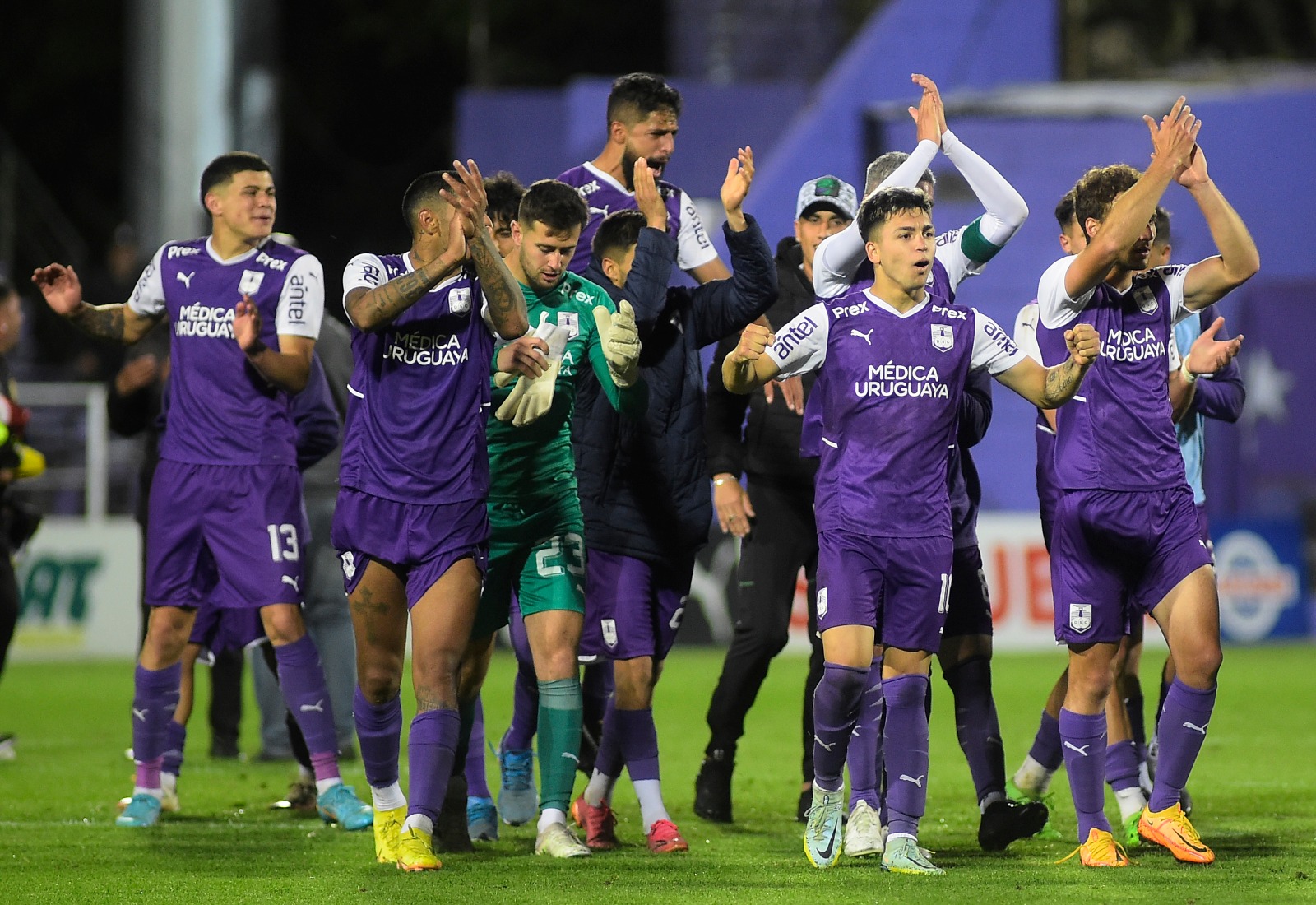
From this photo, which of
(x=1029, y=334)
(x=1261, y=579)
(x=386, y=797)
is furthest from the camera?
(x=1261, y=579)

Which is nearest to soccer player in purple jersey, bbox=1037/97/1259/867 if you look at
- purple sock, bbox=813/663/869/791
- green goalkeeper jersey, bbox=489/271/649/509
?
purple sock, bbox=813/663/869/791

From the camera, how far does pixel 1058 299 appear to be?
251 inches

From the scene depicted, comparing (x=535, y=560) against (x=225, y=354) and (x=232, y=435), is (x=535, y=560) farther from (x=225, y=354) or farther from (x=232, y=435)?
(x=225, y=354)

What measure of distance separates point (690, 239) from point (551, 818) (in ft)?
7.77

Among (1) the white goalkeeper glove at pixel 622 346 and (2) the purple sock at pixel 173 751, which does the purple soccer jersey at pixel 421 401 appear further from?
(2) the purple sock at pixel 173 751

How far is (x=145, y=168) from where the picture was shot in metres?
18.0

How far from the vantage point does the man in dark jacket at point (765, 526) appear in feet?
25.1

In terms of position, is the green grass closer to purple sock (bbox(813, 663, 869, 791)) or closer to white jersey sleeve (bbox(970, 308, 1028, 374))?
purple sock (bbox(813, 663, 869, 791))

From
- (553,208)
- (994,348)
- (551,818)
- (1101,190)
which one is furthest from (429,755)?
(1101,190)

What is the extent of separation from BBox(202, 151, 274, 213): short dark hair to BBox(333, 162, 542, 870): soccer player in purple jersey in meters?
1.23

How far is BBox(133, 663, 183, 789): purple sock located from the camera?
755 centimetres

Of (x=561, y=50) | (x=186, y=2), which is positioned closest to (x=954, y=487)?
(x=186, y=2)

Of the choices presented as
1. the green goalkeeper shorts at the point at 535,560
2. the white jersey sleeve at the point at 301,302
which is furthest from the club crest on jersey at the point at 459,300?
the white jersey sleeve at the point at 301,302

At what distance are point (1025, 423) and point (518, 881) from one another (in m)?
14.3
